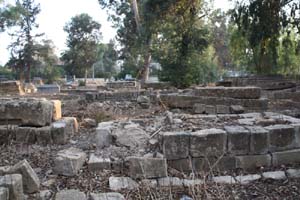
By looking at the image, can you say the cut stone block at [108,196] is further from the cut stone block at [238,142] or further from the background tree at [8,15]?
the background tree at [8,15]

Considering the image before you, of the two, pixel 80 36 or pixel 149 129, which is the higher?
pixel 80 36

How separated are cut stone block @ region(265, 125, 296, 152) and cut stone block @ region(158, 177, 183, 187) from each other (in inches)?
56.4

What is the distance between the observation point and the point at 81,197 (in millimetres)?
3973

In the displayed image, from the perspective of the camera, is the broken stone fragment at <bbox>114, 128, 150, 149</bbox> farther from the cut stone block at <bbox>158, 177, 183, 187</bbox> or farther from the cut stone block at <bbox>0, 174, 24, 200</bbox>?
the cut stone block at <bbox>0, 174, 24, 200</bbox>

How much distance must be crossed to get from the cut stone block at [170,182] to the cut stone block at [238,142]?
0.87 metres

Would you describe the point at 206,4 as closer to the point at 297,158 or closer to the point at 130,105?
the point at 130,105

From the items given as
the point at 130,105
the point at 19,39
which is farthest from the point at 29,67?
the point at 130,105

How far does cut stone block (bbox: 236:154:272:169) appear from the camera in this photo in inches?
192

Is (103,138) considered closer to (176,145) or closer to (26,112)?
(176,145)

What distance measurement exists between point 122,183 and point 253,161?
1.77 meters

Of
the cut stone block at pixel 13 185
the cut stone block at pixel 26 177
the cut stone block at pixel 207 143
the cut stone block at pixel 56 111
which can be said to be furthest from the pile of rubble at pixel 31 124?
the cut stone block at pixel 207 143

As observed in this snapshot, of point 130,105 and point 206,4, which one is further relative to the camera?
point 206,4

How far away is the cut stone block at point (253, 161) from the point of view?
4.87 m

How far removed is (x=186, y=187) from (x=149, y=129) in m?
1.64
